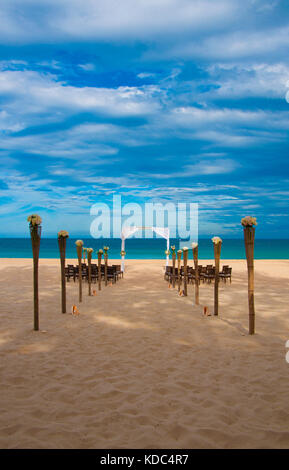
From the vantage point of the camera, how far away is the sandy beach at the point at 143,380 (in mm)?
3568

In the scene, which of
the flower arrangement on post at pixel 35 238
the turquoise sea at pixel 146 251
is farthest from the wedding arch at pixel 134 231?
the turquoise sea at pixel 146 251

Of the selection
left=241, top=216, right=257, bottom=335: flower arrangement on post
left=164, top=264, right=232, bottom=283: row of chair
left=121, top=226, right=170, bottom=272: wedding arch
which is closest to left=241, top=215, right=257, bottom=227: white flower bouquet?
left=241, top=216, right=257, bottom=335: flower arrangement on post

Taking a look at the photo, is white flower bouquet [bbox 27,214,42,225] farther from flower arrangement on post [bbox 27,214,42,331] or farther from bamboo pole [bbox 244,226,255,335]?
bamboo pole [bbox 244,226,255,335]

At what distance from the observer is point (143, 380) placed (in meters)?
5.02

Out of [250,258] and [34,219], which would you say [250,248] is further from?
[34,219]

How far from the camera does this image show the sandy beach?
3568 mm

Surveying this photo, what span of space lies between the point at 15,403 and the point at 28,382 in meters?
0.66

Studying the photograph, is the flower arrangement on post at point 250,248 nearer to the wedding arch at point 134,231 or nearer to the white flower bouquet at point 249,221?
the white flower bouquet at point 249,221

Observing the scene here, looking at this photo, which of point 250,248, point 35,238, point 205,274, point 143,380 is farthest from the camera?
point 205,274

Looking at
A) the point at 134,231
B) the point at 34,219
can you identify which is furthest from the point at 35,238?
the point at 134,231

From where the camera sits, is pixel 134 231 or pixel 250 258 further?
pixel 134 231

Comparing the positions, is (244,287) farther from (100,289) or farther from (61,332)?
(61,332)

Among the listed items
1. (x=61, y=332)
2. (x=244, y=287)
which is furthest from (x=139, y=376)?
(x=244, y=287)
